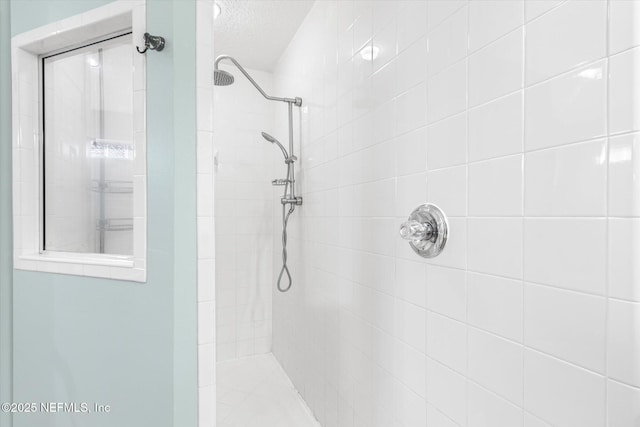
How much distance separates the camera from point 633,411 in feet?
1.73

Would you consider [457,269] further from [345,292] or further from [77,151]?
[77,151]

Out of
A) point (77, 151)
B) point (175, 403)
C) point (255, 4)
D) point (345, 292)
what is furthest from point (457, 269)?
point (255, 4)

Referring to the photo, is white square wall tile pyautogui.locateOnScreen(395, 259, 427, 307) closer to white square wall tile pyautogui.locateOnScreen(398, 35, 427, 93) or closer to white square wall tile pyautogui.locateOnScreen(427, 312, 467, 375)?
white square wall tile pyautogui.locateOnScreen(427, 312, 467, 375)

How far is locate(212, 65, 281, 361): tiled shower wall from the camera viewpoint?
274cm

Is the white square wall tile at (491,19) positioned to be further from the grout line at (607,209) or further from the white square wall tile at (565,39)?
the grout line at (607,209)

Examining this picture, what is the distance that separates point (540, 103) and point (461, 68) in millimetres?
264

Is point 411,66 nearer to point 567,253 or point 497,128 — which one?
point 497,128

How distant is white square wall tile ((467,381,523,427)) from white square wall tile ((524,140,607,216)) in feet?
1.44

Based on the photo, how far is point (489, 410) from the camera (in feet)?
2.60

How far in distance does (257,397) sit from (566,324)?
205cm

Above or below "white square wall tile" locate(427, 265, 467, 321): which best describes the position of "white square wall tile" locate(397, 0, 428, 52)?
above

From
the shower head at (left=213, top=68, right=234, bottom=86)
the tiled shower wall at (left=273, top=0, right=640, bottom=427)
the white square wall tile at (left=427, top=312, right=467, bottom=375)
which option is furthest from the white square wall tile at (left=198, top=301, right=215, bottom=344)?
the shower head at (left=213, top=68, right=234, bottom=86)

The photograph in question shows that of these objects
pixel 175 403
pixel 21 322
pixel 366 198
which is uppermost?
pixel 366 198

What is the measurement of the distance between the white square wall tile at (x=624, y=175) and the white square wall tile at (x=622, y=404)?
286 mm
